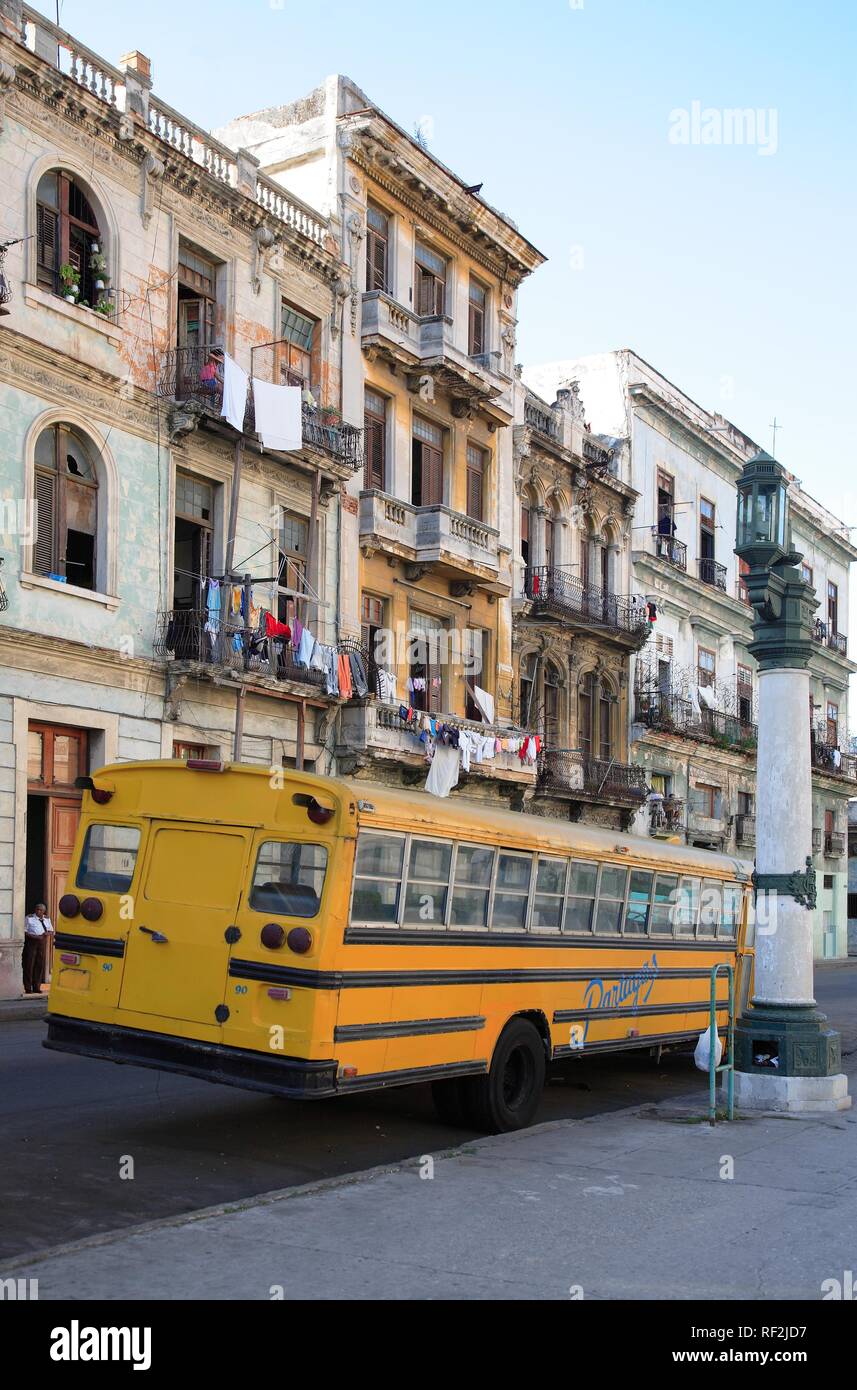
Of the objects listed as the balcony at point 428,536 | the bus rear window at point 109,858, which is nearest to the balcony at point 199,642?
the balcony at point 428,536

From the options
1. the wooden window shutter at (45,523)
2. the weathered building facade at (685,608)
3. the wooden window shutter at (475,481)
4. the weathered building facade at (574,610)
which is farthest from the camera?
the weathered building facade at (685,608)

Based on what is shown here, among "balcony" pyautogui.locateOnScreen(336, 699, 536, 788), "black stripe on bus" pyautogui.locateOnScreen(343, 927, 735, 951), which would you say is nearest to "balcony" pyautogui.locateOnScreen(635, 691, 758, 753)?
"balcony" pyautogui.locateOnScreen(336, 699, 536, 788)

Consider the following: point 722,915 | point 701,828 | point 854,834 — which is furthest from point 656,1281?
point 854,834

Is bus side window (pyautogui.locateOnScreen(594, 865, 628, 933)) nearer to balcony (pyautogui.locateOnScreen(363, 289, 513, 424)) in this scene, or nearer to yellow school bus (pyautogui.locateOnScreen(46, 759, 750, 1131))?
yellow school bus (pyautogui.locateOnScreen(46, 759, 750, 1131))

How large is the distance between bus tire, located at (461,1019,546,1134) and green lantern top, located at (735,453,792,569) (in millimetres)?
4743

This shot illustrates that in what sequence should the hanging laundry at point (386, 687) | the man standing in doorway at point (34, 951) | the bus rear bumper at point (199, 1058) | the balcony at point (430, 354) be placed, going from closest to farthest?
1. the bus rear bumper at point (199, 1058)
2. the man standing in doorway at point (34, 951)
3. the hanging laundry at point (386, 687)
4. the balcony at point (430, 354)

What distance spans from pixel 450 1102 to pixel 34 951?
11.6 m

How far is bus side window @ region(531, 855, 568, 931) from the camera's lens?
40.4ft

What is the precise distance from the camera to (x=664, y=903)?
14852mm

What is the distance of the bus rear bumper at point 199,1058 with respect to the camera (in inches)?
371

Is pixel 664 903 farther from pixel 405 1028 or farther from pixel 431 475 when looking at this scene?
pixel 431 475

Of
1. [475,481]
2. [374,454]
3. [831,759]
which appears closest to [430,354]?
[374,454]

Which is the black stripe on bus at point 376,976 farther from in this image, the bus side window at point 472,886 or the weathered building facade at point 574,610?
the weathered building facade at point 574,610

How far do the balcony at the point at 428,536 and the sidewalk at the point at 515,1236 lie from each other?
20.5 m
